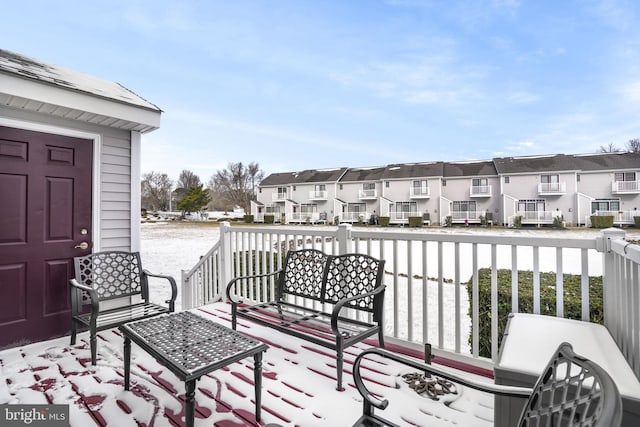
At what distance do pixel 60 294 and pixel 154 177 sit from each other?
2171cm

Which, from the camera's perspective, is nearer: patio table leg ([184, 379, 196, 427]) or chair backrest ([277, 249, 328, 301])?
patio table leg ([184, 379, 196, 427])

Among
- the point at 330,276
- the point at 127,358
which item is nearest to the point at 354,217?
the point at 330,276

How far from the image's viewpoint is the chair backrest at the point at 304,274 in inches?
112

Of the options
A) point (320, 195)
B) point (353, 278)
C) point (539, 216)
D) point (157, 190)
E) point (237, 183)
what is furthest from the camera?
point (237, 183)

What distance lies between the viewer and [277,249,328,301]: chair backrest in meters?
2.85

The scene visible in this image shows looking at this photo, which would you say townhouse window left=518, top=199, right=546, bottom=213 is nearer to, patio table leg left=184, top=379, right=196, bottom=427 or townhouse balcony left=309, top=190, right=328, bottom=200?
townhouse balcony left=309, top=190, right=328, bottom=200

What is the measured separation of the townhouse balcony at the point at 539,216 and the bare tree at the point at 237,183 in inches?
890

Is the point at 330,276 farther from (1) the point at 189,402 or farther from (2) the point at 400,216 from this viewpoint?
(2) the point at 400,216

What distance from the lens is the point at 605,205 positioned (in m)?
17.3

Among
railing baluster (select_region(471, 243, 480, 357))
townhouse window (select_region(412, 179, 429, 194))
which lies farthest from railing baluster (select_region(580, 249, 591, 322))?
townhouse window (select_region(412, 179, 429, 194))

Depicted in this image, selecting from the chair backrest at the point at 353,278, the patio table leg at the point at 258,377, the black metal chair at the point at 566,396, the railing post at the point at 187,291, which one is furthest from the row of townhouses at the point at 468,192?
the patio table leg at the point at 258,377

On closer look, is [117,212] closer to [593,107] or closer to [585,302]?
[585,302]

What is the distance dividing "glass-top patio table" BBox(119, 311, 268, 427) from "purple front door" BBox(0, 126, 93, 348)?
1.59 meters

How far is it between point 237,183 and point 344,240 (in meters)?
28.2
